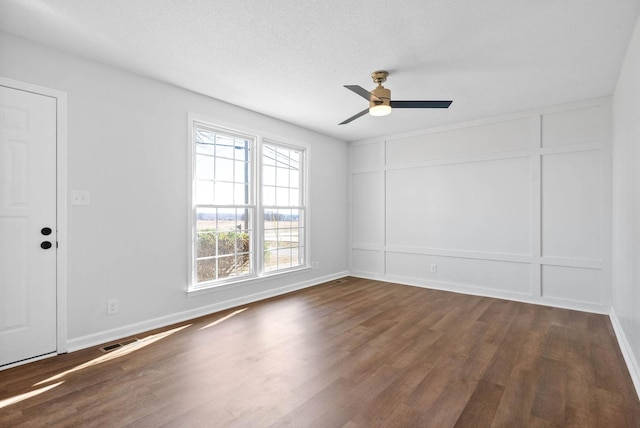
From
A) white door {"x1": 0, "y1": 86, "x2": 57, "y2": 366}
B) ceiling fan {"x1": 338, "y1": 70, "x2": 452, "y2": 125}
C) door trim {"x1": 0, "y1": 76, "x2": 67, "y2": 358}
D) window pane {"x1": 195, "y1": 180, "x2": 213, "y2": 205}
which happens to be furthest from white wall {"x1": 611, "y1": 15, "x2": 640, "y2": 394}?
white door {"x1": 0, "y1": 86, "x2": 57, "y2": 366}

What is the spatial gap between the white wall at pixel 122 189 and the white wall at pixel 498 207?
2988 millimetres

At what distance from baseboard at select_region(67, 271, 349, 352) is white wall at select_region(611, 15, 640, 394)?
12.6 feet

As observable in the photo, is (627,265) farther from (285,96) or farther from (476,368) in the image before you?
(285,96)

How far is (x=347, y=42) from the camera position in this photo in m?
2.68

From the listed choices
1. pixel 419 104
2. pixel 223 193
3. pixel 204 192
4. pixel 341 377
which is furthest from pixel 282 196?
pixel 341 377

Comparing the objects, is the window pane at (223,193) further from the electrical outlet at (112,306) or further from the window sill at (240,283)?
the electrical outlet at (112,306)

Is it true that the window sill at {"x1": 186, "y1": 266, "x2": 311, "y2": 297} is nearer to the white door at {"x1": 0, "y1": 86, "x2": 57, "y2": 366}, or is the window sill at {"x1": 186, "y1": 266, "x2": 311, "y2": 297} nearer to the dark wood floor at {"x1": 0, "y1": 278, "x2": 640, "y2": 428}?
the dark wood floor at {"x1": 0, "y1": 278, "x2": 640, "y2": 428}

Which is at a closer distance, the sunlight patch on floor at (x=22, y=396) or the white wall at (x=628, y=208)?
the sunlight patch on floor at (x=22, y=396)

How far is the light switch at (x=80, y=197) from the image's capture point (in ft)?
9.41

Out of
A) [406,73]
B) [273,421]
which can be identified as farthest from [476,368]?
[406,73]

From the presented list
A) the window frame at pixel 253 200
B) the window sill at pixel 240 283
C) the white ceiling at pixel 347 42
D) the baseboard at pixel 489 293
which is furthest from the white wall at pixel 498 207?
the window sill at pixel 240 283

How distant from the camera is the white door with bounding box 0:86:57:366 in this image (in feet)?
8.27

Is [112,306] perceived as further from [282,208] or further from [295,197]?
[295,197]

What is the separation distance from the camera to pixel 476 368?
253cm
